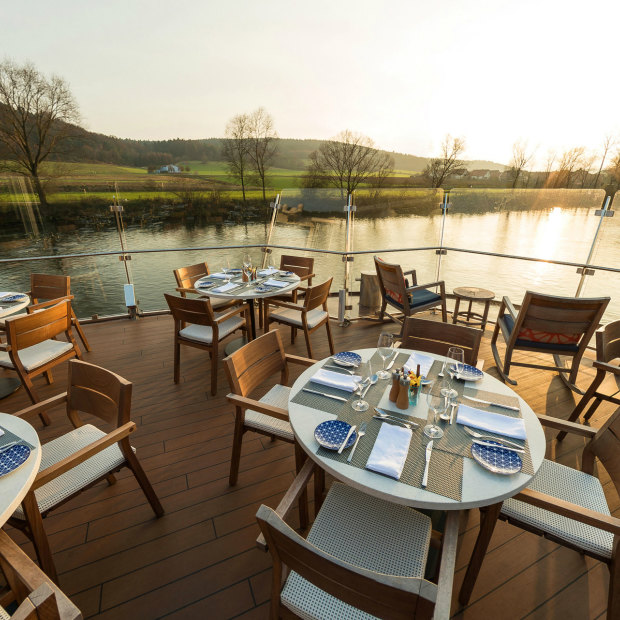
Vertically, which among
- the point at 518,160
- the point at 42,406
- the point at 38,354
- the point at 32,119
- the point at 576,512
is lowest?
the point at 38,354

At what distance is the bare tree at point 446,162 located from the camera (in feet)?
19.4

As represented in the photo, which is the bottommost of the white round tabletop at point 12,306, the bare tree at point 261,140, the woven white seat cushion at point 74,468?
the woven white seat cushion at point 74,468

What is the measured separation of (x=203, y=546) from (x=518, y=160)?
644 centimetres

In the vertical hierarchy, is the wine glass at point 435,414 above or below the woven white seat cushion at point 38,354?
above

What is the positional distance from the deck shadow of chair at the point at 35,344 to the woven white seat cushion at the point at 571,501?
2993mm

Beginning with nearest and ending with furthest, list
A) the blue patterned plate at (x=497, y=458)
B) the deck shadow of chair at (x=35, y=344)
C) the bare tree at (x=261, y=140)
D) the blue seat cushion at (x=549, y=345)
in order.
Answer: the blue patterned plate at (x=497, y=458) → the deck shadow of chair at (x=35, y=344) → the blue seat cushion at (x=549, y=345) → the bare tree at (x=261, y=140)

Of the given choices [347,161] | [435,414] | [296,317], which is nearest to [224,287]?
[296,317]

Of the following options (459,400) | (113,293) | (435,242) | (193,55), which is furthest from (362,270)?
(193,55)

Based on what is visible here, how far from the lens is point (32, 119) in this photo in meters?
7.36

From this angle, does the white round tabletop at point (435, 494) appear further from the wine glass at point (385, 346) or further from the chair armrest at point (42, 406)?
the chair armrest at point (42, 406)

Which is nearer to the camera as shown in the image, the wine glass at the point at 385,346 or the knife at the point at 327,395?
the knife at the point at 327,395

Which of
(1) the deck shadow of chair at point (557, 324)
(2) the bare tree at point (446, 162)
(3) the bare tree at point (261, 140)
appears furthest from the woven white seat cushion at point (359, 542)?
(3) the bare tree at point (261, 140)

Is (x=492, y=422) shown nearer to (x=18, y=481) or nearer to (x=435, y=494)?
(x=435, y=494)

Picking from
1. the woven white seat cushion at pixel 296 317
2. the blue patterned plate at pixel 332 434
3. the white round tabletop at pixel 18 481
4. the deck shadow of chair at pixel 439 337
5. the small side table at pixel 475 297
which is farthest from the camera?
the small side table at pixel 475 297
